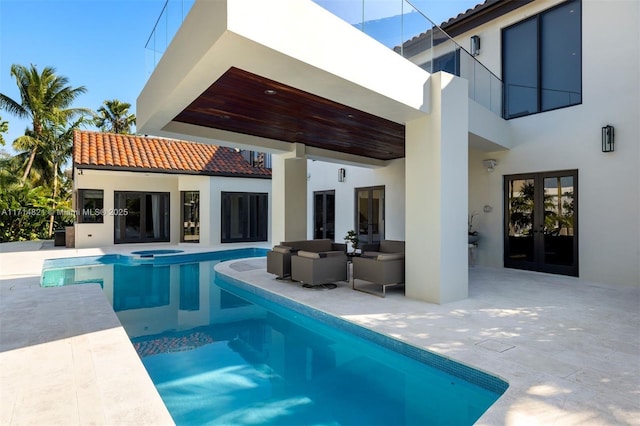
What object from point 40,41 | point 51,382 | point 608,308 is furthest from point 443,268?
point 40,41

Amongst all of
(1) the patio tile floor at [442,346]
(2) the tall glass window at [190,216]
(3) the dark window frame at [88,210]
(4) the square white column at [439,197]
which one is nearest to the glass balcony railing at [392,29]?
(4) the square white column at [439,197]

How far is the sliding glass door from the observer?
18453 mm

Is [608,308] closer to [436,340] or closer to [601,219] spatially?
[601,219]

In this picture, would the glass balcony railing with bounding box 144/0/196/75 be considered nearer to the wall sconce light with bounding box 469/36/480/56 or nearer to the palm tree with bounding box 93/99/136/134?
the wall sconce light with bounding box 469/36/480/56

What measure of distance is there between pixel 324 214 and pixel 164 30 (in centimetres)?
1157

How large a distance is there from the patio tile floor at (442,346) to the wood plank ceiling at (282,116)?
377 cm

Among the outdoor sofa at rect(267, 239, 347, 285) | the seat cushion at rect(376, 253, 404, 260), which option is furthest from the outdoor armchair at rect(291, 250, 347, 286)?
the seat cushion at rect(376, 253, 404, 260)

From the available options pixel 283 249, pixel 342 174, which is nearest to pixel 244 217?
pixel 342 174

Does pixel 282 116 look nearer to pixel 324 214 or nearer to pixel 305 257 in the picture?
pixel 305 257

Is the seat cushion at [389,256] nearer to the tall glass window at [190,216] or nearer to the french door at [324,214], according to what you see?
the french door at [324,214]

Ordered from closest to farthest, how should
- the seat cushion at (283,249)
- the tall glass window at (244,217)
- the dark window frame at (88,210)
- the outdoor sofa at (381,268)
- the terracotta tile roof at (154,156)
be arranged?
the outdoor sofa at (381,268), the seat cushion at (283,249), the terracotta tile roof at (154,156), the dark window frame at (88,210), the tall glass window at (244,217)

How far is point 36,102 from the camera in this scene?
2303cm

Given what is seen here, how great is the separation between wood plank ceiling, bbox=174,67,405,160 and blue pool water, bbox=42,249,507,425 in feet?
12.6

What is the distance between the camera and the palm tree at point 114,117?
3241 centimetres
